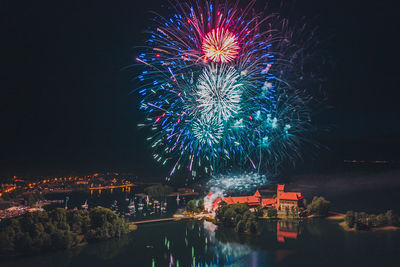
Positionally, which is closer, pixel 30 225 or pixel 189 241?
pixel 30 225

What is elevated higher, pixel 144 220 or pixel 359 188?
pixel 359 188

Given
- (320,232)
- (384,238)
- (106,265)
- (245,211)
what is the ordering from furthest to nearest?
(245,211) < (320,232) < (384,238) < (106,265)

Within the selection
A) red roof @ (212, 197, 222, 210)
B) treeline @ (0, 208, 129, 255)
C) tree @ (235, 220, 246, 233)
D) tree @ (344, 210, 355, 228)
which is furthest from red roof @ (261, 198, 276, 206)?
treeline @ (0, 208, 129, 255)

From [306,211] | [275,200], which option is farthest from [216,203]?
[306,211]

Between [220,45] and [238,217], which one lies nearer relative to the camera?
[220,45]

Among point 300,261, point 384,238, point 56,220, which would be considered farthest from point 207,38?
point 384,238

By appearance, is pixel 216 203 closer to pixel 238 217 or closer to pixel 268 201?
pixel 268 201

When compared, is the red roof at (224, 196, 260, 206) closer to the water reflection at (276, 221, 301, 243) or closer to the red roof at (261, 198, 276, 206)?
the red roof at (261, 198, 276, 206)

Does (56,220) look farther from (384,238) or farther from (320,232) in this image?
(384,238)
